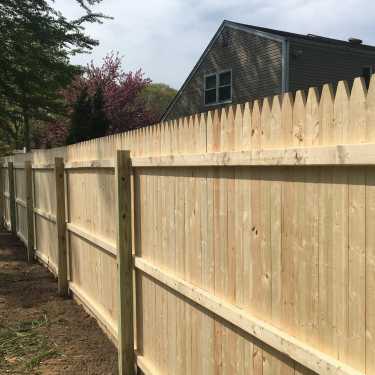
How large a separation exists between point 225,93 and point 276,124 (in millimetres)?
21133

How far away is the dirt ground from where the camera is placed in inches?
190

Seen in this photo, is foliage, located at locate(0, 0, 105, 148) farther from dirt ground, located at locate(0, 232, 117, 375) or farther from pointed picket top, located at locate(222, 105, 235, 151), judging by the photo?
pointed picket top, located at locate(222, 105, 235, 151)

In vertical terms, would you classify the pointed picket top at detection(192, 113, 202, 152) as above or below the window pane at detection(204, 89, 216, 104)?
below

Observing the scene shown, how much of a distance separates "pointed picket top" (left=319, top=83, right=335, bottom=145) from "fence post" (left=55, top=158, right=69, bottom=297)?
5.89 metres

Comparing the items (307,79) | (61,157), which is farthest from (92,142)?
(307,79)

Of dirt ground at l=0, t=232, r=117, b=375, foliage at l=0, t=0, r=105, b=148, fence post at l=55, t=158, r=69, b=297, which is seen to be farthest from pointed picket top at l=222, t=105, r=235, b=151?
foliage at l=0, t=0, r=105, b=148

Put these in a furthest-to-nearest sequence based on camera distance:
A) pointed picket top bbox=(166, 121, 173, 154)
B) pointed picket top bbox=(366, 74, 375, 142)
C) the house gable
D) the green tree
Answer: the green tree, the house gable, pointed picket top bbox=(166, 121, 173, 154), pointed picket top bbox=(366, 74, 375, 142)

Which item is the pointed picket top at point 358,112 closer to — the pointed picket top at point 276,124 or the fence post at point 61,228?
the pointed picket top at point 276,124

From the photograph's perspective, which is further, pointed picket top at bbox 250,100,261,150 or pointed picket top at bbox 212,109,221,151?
pointed picket top at bbox 212,109,221,151

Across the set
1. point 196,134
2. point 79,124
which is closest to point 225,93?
point 79,124

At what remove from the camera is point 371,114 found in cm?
186

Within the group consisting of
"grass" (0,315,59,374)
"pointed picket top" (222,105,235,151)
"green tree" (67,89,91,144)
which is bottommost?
"grass" (0,315,59,374)

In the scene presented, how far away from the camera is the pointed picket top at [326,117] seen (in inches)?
81.1

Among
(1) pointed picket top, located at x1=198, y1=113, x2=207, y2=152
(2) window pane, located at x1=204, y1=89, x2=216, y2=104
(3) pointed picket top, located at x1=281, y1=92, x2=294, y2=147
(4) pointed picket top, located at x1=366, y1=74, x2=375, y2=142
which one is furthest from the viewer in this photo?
(2) window pane, located at x1=204, y1=89, x2=216, y2=104
